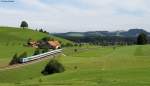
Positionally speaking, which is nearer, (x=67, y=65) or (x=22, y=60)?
(x=67, y=65)

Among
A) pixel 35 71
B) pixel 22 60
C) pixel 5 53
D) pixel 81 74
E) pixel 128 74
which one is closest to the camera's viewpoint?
pixel 128 74

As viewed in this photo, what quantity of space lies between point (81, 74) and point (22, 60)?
5384 cm

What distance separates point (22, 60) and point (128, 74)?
58.6 m

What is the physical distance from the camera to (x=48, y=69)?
69125 mm

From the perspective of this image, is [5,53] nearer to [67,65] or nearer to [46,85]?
[67,65]

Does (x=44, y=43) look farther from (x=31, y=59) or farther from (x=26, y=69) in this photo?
(x=26, y=69)

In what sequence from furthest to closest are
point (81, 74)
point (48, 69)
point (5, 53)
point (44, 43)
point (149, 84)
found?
point (44, 43)
point (5, 53)
point (48, 69)
point (81, 74)
point (149, 84)

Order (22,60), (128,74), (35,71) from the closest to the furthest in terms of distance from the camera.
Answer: (128,74)
(35,71)
(22,60)

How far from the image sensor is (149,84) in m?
33.1

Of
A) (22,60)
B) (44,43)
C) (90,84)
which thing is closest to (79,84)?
(90,84)

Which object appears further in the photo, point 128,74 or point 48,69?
point 48,69

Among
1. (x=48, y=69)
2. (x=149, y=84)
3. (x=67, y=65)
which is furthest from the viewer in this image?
(x=67, y=65)

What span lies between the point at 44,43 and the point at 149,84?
156m

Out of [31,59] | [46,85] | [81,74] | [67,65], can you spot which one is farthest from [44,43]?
[46,85]
